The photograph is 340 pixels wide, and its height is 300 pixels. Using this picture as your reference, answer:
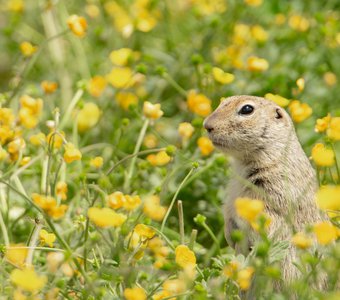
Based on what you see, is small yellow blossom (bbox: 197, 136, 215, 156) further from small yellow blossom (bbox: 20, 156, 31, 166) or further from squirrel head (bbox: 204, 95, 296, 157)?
small yellow blossom (bbox: 20, 156, 31, 166)

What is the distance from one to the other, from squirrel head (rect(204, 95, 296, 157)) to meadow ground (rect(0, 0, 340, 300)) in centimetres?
12

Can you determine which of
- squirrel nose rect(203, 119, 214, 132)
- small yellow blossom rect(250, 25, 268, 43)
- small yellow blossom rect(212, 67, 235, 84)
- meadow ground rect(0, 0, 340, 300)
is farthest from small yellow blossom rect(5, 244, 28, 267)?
small yellow blossom rect(250, 25, 268, 43)

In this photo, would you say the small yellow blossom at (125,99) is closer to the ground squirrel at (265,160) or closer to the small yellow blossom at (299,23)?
the ground squirrel at (265,160)

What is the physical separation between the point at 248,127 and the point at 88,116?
1.04 m

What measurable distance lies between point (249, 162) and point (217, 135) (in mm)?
188

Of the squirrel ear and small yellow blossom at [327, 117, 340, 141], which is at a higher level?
small yellow blossom at [327, 117, 340, 141]

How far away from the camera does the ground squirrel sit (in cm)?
325

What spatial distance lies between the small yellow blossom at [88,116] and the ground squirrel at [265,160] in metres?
0.83

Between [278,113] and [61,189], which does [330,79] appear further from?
[61,189]

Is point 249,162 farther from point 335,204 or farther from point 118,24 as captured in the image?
point 118,24

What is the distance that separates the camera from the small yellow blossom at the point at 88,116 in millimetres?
4229

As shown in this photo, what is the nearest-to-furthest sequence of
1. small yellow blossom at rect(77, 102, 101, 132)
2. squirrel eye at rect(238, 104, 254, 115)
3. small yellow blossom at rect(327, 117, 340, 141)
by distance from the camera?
small yellow blossom at rect(327, 117, 340, 141), squirrel eye at rect(238, 104, 254, 115), small yellow blossom at rect(77, 102, 101, 132)

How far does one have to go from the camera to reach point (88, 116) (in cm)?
430

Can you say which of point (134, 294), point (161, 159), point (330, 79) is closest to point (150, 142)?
point (161, 159)
